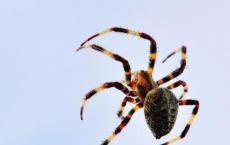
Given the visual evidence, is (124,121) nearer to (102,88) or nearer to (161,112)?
(102,88)

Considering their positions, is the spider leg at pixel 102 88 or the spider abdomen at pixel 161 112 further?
the spider leg at pixel 102 88

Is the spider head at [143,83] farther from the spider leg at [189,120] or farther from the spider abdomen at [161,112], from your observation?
the spider abdomen at [161,112]

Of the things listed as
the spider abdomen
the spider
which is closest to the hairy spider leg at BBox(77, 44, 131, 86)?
the spider

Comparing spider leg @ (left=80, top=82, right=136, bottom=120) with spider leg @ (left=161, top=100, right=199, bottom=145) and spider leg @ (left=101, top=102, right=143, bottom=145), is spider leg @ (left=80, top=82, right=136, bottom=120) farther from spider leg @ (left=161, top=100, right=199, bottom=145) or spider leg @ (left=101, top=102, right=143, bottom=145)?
spider leg @ (left=161, top=100, right=199, bottom=145)

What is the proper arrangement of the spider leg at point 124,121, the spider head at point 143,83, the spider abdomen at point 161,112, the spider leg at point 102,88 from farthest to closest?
the spider head at point 143,83 < the spider leg at point 124,121 < the spider leg at point 102,88 < the spider abdomen at point 161,112


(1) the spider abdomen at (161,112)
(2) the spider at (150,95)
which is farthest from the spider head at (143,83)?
(1) the spider abdomen at (161,112)

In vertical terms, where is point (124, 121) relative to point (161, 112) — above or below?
below

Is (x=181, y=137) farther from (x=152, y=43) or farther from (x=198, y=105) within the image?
(x=152, y=43)

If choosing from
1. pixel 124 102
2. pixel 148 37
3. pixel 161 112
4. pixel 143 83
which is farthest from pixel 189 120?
pixel 148 37

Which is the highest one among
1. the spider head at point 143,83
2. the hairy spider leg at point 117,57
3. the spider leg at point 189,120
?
the hairy spider leg at point 117,57
